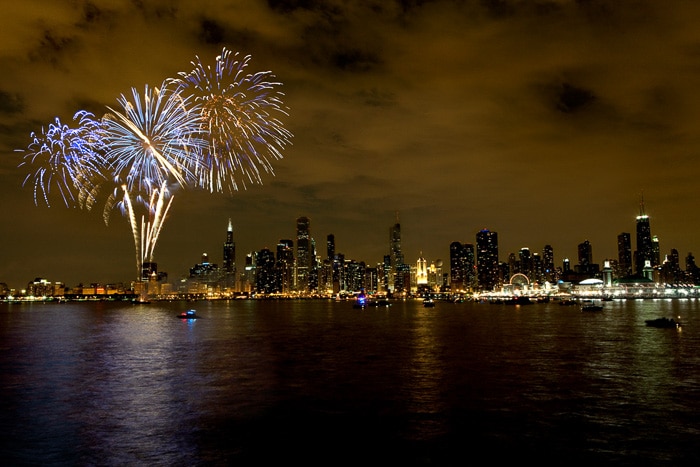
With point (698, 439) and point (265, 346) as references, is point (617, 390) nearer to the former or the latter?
point (698, 439)

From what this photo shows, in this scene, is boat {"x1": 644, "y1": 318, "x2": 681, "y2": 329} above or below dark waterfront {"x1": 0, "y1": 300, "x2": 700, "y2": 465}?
below

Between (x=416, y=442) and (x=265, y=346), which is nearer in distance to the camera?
(x=416, y=442)

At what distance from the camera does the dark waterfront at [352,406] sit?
18375mm

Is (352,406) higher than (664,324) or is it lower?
higher

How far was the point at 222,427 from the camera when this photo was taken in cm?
2141

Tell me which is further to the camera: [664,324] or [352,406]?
[664,324]

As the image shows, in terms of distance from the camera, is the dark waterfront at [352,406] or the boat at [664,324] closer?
the dark waterfront at [352,406]

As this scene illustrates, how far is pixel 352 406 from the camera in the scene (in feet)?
82.3

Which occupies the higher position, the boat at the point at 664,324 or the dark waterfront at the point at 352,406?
the dark waterfront at the point at 352,406

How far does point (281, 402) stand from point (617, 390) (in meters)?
16.1

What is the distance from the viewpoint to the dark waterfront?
18375mm


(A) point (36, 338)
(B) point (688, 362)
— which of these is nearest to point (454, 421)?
(B) point (688, 362)

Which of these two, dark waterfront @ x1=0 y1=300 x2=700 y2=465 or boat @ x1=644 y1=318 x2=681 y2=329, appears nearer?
dark waterfront @ x1=0 y1=300 x2=700 y2=465

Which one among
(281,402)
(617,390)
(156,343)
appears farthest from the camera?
(156,343)
